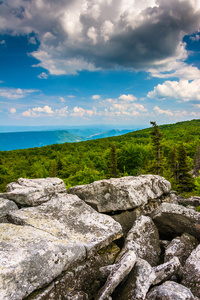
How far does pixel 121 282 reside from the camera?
4781 millimetres

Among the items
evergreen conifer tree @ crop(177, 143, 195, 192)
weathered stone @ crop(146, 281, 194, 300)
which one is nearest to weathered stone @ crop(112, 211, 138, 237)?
weathered stone @ crop(146, 281, 194, 300)

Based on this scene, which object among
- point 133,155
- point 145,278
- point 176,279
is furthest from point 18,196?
point 133,155

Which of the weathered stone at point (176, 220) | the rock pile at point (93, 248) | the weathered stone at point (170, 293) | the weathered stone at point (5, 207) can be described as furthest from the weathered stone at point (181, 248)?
the weathered stone at point (5, 207)

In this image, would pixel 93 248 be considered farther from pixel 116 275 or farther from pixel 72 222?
pixel 72 222

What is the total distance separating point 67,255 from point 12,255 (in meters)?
1.42

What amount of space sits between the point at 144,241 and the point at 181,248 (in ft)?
4.32

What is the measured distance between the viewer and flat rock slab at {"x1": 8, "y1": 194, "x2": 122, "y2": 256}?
19.2 ft

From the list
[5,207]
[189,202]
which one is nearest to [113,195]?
[5,207]

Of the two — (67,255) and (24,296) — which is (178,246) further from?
(24,296)

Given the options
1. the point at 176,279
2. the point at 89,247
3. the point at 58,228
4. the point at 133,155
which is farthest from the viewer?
the point at 133,155

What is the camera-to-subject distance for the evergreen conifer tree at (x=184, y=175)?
1560 inches

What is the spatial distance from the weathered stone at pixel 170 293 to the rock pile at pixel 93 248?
2 centimetres

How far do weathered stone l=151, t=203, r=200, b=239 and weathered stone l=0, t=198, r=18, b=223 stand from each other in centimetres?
630

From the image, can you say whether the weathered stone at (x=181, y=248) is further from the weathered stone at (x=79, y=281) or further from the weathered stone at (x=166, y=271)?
the weathered stone at (x=79, y=281)
